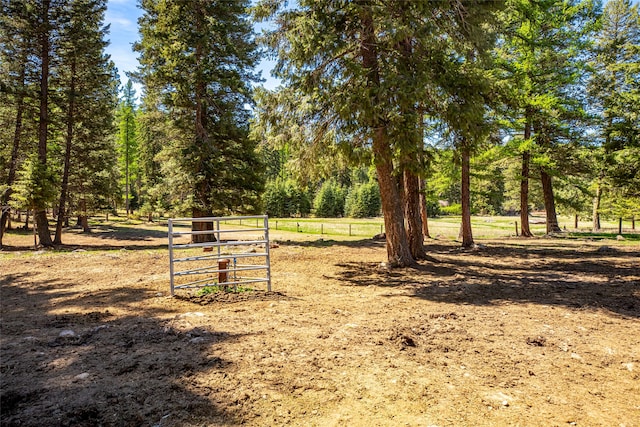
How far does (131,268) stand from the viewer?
1041cm

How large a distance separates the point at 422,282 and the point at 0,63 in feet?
71.1

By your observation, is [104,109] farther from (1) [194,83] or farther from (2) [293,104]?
(2) [293,104]

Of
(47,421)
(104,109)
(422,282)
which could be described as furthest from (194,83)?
(47,421)

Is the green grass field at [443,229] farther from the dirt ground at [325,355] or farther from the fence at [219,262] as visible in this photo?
the dirt ground at [325,355]

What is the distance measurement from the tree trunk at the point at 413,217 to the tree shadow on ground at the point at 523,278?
60 centimetres

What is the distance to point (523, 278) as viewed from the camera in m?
8.84

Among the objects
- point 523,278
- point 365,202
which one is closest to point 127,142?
point 365,202

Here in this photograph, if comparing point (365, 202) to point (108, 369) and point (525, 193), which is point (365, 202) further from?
point (108, 369)

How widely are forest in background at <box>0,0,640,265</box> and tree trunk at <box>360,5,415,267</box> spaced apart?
1.8 inches

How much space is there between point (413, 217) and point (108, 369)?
960cm

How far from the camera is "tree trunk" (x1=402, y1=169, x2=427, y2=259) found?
37.1ft

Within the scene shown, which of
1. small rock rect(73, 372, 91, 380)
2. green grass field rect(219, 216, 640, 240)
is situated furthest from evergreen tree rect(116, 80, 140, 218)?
small rock rect(73, 372, 91, 380)

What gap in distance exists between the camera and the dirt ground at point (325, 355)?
9.50 feet

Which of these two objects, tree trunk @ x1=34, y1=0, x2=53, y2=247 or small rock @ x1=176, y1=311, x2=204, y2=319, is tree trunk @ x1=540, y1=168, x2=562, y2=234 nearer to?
small rock @ x1=176, y1=311, x2=204, y2=319
